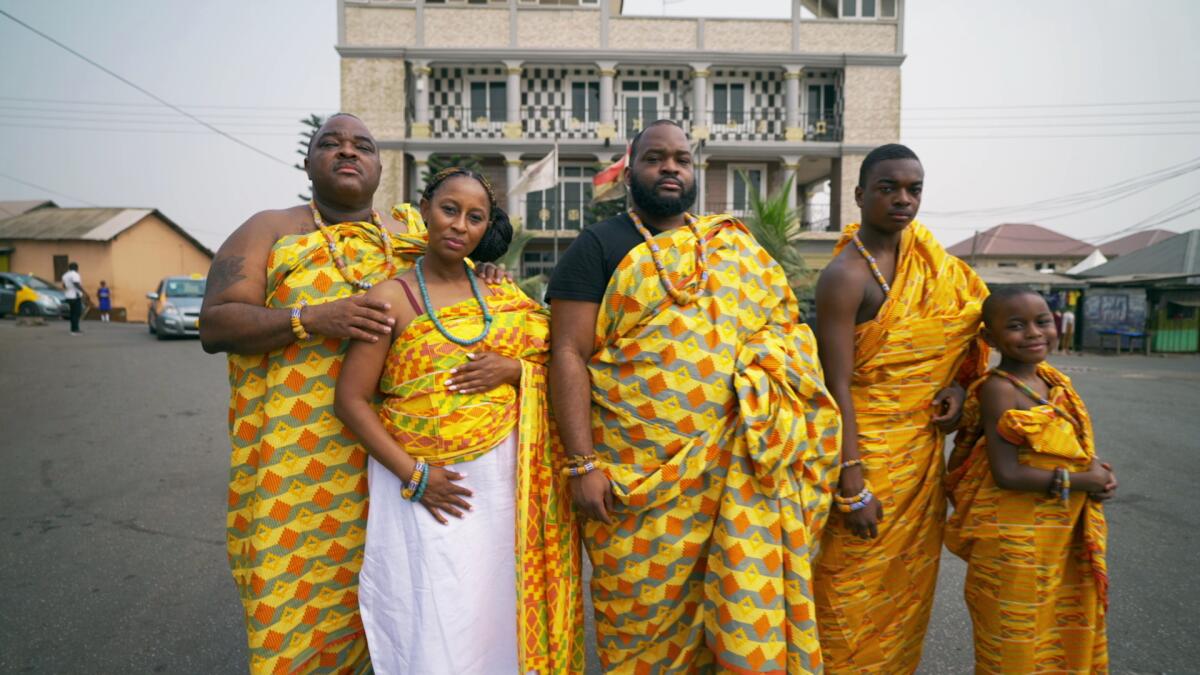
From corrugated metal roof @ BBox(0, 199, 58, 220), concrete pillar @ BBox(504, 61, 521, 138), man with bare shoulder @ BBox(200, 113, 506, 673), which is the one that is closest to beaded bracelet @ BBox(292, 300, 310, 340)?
man with bare shoulder @ BBox(200, 113, 506, 673)

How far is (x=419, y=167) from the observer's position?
22297 millimetres

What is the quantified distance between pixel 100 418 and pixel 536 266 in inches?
674

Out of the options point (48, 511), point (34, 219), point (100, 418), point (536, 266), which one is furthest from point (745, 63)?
point (34, 219)

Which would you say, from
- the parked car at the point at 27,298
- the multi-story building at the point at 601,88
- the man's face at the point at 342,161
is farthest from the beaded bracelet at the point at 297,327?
the parked car at the point at 27,298

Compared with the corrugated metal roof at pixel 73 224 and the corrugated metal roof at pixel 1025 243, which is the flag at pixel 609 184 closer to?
the corrugated metal roof at pixel 73 224

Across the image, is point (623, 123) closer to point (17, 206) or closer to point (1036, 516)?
point (1036, 516)

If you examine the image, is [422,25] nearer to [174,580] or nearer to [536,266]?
[536,266]

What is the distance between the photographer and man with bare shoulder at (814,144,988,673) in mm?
2385

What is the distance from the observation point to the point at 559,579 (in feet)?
7.11

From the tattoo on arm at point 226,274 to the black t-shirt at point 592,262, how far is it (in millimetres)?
1070

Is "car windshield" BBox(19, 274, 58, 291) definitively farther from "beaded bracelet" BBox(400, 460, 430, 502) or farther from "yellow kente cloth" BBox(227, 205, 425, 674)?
"beaded bracelet" BBox(400, 460, 430, 502)

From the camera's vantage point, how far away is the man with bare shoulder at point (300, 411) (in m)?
2.13

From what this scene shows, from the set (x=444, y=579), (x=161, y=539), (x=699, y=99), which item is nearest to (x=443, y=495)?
(x=444, y=579)

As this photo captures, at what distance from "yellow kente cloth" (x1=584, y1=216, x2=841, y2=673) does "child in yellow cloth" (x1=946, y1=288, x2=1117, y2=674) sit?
2.18 ft
